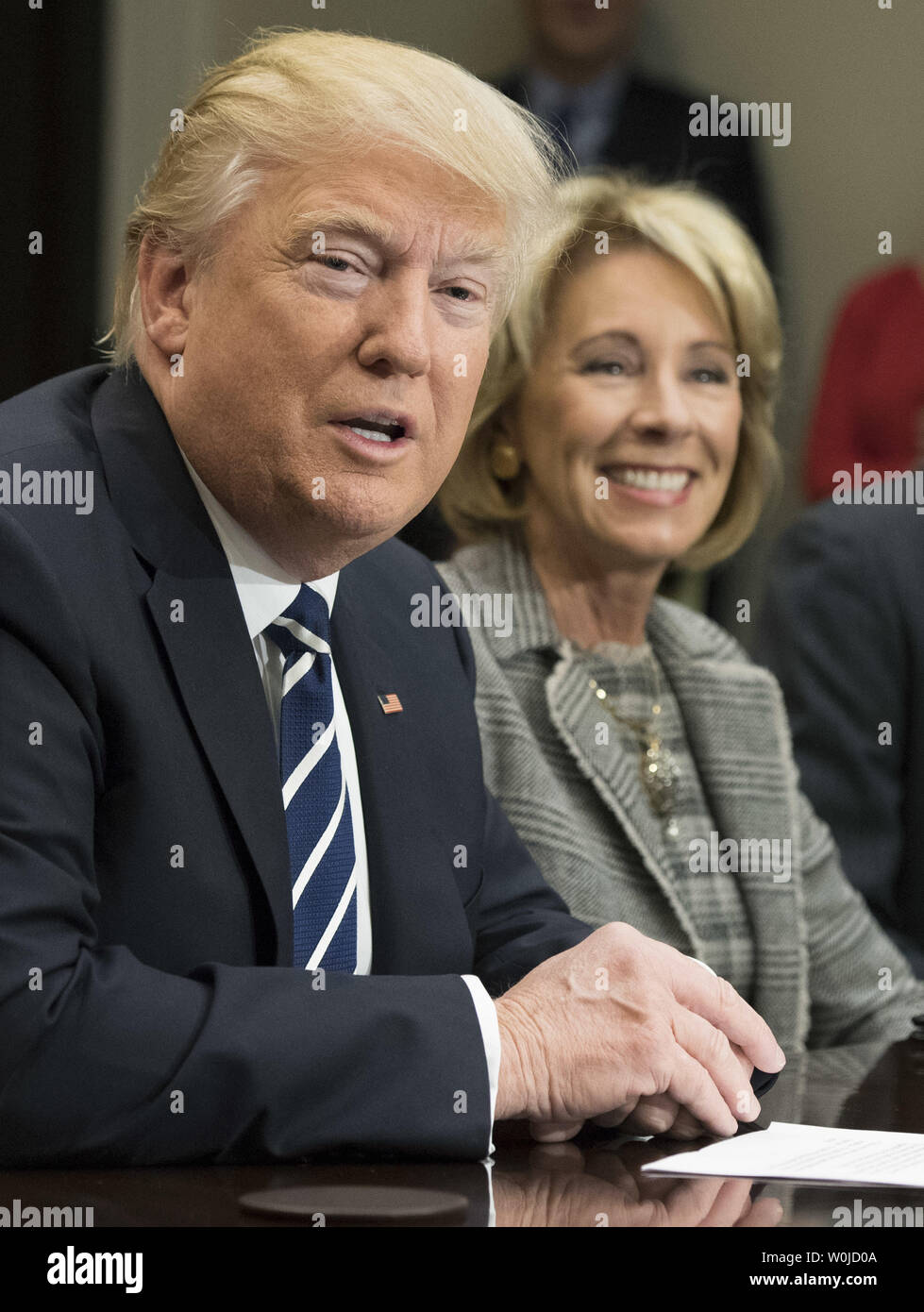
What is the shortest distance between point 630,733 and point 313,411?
1089mm

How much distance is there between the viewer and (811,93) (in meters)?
3.47

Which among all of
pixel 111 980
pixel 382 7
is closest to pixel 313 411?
pixel 111 980

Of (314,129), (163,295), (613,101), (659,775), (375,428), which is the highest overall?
(613,101)

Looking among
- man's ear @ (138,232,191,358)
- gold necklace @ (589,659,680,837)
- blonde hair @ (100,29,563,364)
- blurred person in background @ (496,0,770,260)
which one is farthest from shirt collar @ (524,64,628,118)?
man's ear @ (138,232,191,358)

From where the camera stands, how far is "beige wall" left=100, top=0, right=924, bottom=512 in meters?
3.21

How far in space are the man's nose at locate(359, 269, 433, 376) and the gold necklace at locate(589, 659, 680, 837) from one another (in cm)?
103

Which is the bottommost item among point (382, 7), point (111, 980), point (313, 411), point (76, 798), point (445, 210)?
point (111, 980)

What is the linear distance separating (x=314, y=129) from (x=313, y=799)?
56cm

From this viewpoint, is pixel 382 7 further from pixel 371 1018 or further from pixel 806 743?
pixel 371 1018

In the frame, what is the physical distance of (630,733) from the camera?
7.73ft

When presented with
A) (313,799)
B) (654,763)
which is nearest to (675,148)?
(654,763)

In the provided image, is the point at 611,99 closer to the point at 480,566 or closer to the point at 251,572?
the point at 480,566

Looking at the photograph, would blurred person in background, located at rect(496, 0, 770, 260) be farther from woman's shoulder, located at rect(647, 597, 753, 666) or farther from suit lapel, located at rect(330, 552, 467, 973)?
suit lapel, located at rect(330, 552, 467, 973)

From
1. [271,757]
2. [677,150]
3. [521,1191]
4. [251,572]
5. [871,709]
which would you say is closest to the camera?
[521,1191]
